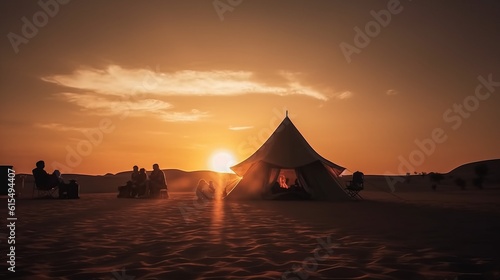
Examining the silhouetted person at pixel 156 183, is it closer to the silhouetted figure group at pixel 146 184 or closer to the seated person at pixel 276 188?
the silhouetted figure group at pixel 146 184

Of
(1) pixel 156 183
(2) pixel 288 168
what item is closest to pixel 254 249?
(2) pixel 288 168

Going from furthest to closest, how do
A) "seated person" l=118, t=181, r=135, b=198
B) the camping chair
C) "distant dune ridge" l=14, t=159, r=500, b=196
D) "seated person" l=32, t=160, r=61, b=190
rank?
"distant dune ridge" l=14, t=159, r=500, b=196, "seated person" l=118, t=181, r=135, b=198, the camping chair, "seated person" l=32, t=160, r=61, b=190

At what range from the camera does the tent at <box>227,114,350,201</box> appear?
55.0 ft

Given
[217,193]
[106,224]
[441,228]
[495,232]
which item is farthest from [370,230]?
[217,193]

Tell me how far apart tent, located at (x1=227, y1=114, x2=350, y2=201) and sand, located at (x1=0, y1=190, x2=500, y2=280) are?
7665mm

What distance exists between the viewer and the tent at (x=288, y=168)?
16750 millimetres

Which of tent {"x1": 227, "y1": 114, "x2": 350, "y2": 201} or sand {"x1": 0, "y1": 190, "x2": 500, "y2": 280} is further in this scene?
tent {"x1": 227, "y1": 114, "x2": 350, "y2": 201}

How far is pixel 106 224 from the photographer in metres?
8.23

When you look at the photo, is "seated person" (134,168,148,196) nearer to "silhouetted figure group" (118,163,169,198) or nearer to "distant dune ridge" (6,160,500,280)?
"silhouetted figure group" (118,163,169,198)

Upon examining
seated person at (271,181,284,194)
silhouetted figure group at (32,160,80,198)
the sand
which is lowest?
the sand

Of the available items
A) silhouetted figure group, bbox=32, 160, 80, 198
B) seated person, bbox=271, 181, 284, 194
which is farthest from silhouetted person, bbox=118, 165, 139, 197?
seated person, bbox=271, 181, 284, 194

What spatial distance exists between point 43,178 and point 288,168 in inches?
370

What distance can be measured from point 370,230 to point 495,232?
216 centimetres

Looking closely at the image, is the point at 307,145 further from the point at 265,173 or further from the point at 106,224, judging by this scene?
the point at 106,224
